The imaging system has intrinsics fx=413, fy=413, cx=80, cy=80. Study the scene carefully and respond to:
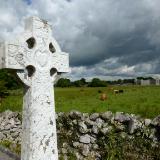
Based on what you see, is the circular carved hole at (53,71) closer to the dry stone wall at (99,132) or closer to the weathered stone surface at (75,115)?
the dry stone wall at (99,132)

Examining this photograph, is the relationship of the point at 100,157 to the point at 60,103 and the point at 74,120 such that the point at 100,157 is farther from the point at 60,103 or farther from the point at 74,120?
the point at 60,103

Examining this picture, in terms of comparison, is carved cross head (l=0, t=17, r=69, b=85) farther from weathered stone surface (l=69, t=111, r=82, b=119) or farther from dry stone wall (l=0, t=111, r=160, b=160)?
weathered stone surface (l=69, t=111, r=82, b=119)

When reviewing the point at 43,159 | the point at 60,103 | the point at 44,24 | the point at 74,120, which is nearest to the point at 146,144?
the point at 74,120

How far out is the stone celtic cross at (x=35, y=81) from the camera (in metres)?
6.32

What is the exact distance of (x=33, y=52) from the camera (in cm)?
657

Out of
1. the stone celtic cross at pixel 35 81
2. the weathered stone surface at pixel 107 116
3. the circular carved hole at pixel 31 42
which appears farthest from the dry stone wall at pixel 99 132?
the circular carved hole at pixel 31 42

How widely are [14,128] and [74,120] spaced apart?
12.6ft

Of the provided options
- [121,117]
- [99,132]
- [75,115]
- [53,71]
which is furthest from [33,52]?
[75,115]

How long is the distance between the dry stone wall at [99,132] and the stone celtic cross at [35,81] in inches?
137

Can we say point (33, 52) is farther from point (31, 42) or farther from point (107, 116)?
point (107, 116)

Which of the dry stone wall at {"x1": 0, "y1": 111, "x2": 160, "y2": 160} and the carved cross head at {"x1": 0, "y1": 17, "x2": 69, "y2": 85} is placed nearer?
the carved cross head at {"x1": 0, "y1": 17, "x2": 69, "y2": 85}

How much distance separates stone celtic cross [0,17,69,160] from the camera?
249 inches

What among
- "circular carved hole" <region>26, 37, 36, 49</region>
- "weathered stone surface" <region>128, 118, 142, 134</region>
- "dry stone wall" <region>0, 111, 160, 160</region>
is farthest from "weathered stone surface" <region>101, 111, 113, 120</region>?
"circular carved hole" <region>26, 37, 36, 49</region>

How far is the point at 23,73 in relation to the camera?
6430mm
